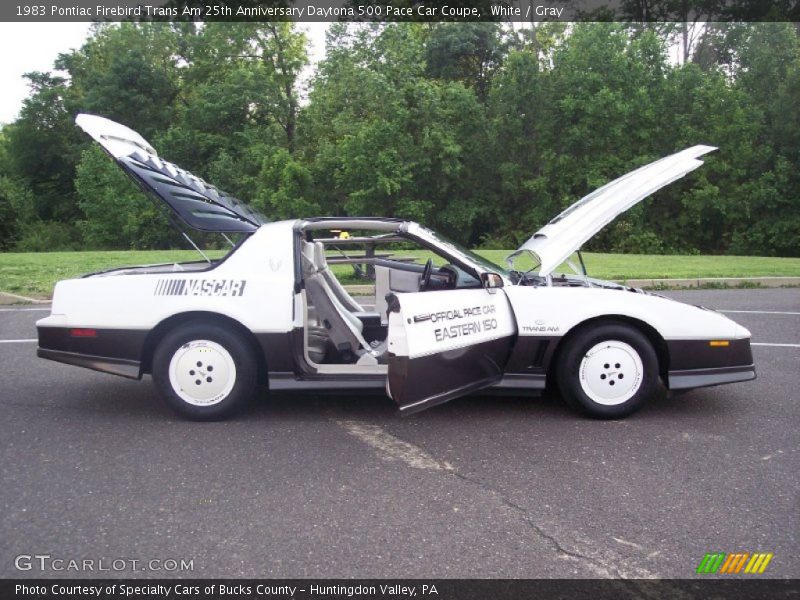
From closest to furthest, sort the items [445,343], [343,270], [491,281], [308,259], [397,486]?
[397,486]
[445,343]
[491,281]
[308,259]
[343,270]

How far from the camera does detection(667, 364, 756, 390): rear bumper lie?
15.5ft

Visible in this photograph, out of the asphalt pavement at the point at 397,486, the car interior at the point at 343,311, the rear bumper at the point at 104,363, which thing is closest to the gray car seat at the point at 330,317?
the car interior at the point at 343,311

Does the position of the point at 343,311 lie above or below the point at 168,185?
Answer: below

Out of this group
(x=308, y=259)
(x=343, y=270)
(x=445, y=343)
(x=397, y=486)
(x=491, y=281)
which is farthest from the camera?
(x=343, y=270)

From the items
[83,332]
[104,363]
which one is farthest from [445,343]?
[83,332]

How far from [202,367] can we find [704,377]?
3.40 m

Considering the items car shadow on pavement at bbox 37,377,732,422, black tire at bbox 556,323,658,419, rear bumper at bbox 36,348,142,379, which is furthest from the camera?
car shadow on pavement at bbox 37,377,732,422

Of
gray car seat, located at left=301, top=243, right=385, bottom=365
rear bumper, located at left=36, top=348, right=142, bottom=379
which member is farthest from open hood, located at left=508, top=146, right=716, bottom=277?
rear bumper, located at left=36, top=348, right=142, bottom=379

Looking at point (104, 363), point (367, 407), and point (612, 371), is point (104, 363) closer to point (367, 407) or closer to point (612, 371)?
point (367, 407)

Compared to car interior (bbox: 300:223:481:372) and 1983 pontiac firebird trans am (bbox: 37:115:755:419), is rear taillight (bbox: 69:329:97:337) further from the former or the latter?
car interior (bbox: 300:223:481:372)

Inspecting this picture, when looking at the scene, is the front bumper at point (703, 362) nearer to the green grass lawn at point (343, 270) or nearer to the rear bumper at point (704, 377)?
the rear bumper at point (704, 377)

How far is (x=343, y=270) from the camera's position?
11195 millimetres

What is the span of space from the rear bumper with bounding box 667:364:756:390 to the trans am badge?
299 cm

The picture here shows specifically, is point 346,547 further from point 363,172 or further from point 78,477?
point 363,172
